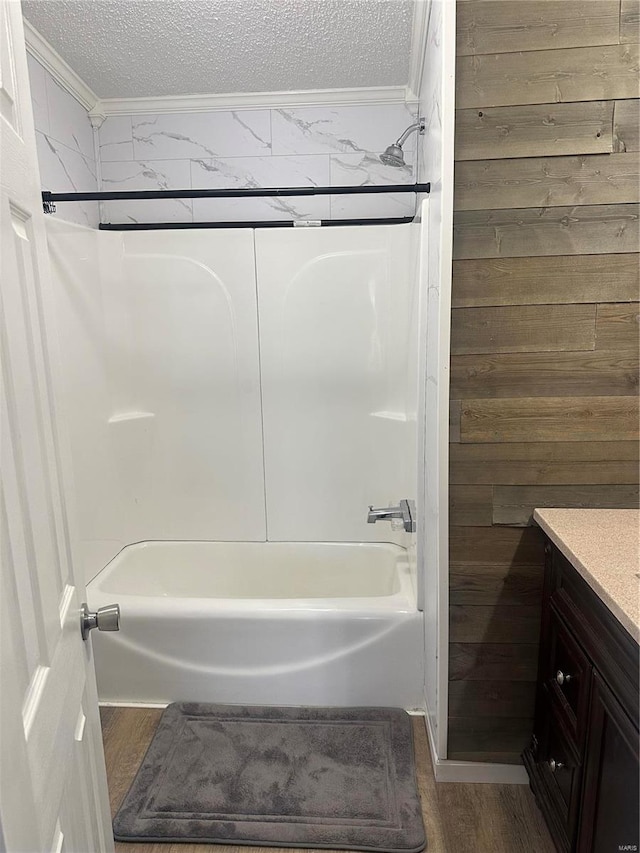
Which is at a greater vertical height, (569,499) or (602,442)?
(602,442)

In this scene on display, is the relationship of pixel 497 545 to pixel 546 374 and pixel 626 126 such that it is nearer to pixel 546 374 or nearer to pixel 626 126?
pixel 546 374

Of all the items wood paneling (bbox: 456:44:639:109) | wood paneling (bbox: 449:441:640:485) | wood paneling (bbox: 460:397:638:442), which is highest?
wood paneling (bbox: 456:44:639:109)

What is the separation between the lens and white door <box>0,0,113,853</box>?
718 mm

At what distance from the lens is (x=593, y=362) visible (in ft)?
5.20

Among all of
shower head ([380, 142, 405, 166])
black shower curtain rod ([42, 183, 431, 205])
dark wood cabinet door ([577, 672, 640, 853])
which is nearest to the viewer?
dark wood cabinet door ([577, 672, 640, 853])

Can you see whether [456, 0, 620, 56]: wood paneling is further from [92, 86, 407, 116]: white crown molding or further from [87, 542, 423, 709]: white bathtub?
[87, 542, 423, 709]: white bathtub

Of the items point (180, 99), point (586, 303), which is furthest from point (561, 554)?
point (180, 99)

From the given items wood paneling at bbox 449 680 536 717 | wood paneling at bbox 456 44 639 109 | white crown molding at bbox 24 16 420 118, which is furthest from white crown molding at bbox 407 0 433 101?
wood paneling at bbox 449 680 536 717

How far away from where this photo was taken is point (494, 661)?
1.76 meters

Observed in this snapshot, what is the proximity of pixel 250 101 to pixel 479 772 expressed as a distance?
289cm

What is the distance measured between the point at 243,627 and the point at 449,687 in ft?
2.57

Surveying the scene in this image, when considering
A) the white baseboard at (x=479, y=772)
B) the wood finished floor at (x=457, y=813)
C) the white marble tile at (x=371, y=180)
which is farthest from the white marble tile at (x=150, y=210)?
the white baseboard at (x=479, y=772)

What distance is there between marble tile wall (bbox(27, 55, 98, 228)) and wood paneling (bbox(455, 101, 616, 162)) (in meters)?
1.68

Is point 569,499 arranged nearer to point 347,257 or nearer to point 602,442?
point 602,442
